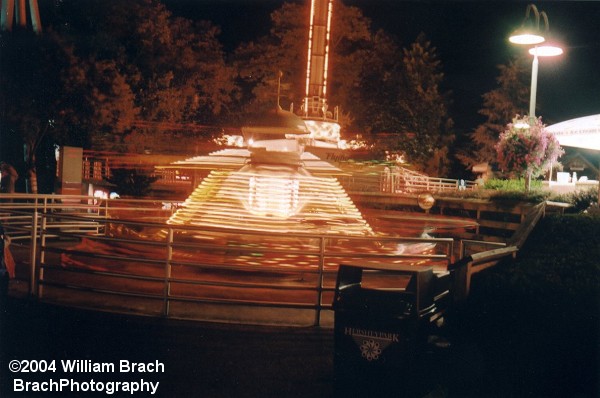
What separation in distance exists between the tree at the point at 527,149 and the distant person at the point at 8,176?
1847 centimetres

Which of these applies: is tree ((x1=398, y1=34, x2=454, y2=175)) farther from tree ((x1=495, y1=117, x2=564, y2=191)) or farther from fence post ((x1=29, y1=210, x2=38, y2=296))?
fence post ((x1=29, y1=210, x2=38, y2=296))

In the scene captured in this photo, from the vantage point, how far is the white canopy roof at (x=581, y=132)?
17844 mm

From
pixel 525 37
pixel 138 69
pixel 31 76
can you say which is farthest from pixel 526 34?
pixel 31 76

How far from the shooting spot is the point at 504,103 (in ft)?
171

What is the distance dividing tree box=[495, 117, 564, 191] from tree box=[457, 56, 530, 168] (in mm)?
27834

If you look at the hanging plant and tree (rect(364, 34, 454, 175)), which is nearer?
the hanging plant

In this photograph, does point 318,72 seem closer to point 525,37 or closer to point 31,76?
point 525,37

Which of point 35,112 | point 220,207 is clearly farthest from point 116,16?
point 220,207

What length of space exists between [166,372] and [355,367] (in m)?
2.05

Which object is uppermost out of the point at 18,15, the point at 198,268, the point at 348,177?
the point at 18,15

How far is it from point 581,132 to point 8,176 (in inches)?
806

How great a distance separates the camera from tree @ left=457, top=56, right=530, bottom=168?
51.7m

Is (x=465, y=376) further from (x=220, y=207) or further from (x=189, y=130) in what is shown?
(x=189, y=130)

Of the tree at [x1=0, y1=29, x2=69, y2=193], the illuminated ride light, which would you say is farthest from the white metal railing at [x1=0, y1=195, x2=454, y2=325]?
the tree at [x1=0, y1=29, x2=69, y2=193]
